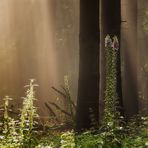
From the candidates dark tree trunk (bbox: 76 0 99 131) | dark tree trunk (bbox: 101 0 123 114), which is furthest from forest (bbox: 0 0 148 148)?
dark tree trunk (bbox: 76 0 99 131)

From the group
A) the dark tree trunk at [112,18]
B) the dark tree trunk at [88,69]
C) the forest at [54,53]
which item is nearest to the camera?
the dark tree trunk at [88,69]

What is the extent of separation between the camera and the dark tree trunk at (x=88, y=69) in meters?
11.0

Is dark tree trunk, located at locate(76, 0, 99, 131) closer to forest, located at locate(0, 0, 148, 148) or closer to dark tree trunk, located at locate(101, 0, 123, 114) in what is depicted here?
dark tree trunk, located at locate(101, 0, 123, 114)

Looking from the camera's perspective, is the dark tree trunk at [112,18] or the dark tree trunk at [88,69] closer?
the dark tree trunk at [88,69]

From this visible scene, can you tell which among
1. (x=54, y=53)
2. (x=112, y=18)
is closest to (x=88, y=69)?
(x=112, y=18)

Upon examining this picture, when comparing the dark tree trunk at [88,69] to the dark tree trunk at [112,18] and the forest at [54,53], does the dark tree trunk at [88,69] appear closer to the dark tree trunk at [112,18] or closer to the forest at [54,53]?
the dark tree trunk at [112,18]

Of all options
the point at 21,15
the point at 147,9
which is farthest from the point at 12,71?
the point at 147,9

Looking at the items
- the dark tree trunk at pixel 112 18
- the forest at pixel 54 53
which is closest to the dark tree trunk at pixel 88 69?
the dark tree trunk at pixel 112 18

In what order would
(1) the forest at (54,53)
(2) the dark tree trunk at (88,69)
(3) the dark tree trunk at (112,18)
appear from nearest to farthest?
1. (2) the dark tree trunk at (88,69)
2. (3) the dark tree trunk at (112,18)
3. (1) the forest at (54,53)

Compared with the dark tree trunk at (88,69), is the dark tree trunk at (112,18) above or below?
above

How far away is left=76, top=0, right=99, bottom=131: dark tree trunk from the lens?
11.0m

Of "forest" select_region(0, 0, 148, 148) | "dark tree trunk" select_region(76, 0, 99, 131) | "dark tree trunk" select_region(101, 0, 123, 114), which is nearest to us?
"dark tree trunk" select_region(76, 0, 99, 131)

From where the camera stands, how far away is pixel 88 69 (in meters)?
11.1

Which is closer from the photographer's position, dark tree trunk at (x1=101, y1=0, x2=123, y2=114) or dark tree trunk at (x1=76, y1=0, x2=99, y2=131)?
dark tree trunk at (x1=76, y1=0, x2=99, y2=131)
